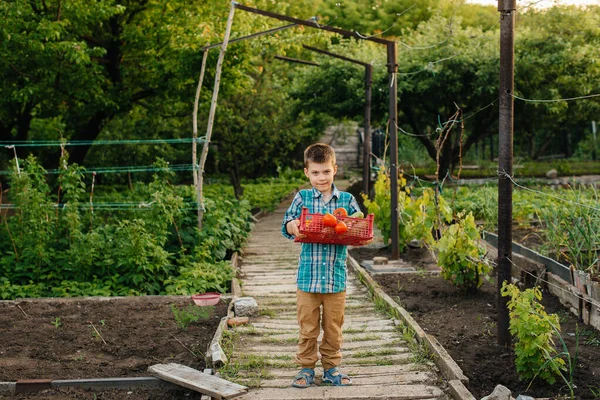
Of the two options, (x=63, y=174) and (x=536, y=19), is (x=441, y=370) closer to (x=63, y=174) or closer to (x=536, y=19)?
(x=63, y=174)

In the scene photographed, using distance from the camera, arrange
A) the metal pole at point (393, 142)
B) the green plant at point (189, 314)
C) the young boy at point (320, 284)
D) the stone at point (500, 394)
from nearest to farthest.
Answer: the stone at point (500, 394), the young boy at point (320, 284), the green plant at point (189, 314), the metal pole at point (393, 142)

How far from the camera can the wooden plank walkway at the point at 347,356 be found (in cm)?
487

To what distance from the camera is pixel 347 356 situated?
5.73 meters

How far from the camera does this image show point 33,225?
8430mm

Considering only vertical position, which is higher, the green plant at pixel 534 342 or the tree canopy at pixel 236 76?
the tree canopy at pixel 236 76

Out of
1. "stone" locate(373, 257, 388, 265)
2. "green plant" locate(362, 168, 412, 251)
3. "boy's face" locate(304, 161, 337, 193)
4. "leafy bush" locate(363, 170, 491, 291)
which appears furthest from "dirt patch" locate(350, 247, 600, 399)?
"boy's face" locate(304, 161, 337, 193)

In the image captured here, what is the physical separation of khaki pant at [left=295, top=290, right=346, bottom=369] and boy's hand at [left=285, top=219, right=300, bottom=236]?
45cm

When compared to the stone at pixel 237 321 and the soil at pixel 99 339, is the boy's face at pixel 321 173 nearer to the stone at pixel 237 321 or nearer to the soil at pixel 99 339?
the soil at pixel 99 339

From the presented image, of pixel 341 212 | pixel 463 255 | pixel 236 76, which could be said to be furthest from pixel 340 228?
pixel 236 76

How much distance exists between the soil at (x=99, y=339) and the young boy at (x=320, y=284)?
93 cm

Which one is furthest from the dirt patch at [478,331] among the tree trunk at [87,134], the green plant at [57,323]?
the tree trunk at [87,134]

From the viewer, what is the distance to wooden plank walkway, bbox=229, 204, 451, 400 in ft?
16.0

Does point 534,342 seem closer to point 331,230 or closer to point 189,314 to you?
point 331,230

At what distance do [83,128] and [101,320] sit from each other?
9617 millimetres
